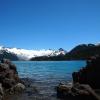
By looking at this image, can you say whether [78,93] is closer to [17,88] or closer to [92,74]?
[92,74]

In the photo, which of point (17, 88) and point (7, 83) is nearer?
point (17, 88)

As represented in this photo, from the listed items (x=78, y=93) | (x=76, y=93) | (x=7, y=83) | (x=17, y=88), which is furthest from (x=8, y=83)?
(x=78, y=93)

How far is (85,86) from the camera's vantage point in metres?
41.8

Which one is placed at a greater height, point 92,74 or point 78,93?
point 92,74

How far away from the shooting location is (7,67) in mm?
59125

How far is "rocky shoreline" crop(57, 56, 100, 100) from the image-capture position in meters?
40.2

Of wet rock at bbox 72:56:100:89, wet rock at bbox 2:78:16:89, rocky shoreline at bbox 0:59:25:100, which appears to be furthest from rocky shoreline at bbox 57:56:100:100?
wet rock at bbox 2:78:16:89

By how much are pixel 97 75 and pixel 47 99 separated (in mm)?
12177

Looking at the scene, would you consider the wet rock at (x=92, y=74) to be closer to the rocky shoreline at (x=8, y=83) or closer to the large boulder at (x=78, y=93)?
the large boulder at (x=78, y=93)

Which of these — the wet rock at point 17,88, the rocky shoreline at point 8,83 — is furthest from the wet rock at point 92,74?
the rocky shoreline at point 8,83

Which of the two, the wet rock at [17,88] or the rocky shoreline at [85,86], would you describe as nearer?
the rocky shoreline at [85,86]

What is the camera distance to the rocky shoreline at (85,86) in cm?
4019

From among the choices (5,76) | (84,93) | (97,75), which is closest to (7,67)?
(5,76)

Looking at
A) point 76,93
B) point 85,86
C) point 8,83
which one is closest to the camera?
point 76,93
